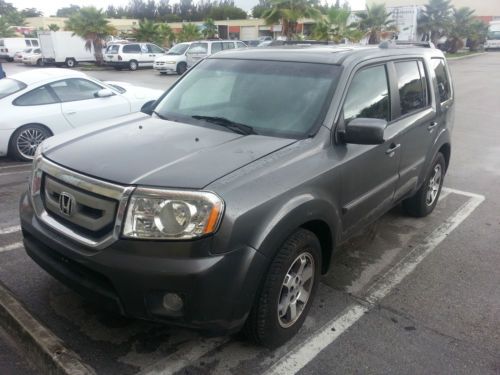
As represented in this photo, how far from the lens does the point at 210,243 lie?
2406 mm

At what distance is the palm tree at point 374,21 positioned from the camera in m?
32.3

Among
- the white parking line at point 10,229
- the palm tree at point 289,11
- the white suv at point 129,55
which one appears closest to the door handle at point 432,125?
the white parking line at point 10,229

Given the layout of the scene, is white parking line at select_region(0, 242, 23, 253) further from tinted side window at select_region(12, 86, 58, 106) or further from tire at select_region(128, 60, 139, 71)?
tire at select_region(128, 60, 139, 71)

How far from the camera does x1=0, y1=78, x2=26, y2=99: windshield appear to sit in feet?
24.6

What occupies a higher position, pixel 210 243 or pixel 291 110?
pixel 291 110

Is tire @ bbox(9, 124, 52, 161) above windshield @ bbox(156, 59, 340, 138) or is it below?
below

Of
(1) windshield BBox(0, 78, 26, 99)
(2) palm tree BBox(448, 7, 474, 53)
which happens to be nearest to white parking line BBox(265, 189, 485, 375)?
(1) windshield BBox(0, 78, 26, 99)

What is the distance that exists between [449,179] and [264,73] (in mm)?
4388

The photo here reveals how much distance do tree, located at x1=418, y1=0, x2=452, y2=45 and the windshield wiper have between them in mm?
39465

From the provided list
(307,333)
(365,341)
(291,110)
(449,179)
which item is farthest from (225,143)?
(449,179)

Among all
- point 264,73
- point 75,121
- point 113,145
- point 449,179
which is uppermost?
point 264,73

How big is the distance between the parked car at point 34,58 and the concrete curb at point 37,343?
Result: 107 feet

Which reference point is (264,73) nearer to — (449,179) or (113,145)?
(113,145)

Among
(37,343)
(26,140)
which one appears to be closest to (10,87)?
(26,140)
